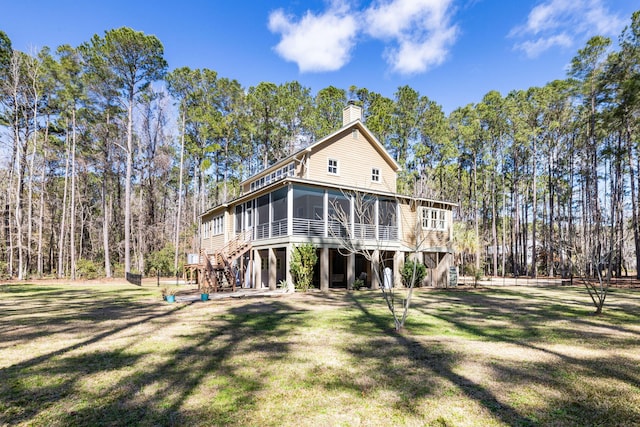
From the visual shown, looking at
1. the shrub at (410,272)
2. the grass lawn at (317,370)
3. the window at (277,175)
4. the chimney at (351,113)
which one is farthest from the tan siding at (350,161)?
the grass lawn at (317,370)

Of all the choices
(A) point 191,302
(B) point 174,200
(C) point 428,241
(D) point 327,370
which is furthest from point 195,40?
(B) point 174,200

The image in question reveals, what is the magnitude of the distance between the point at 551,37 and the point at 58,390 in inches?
878

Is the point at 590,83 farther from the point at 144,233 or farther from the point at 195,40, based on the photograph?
the point at 144,233

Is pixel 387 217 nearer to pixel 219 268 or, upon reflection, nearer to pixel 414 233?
pixel 414 233

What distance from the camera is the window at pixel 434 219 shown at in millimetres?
21406

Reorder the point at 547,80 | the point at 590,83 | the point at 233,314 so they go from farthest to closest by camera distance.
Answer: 1. the point at 547,80
2. the point at 590,83
3. the point at 233,314

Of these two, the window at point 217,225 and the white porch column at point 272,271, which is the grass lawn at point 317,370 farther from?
the window at point 217,225

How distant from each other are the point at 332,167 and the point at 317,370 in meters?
16.6

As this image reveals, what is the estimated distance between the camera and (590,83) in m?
26.1

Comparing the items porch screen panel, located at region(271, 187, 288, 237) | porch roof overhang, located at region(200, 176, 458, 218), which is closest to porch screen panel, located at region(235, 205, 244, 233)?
porch roof overhang, located at region(200, 176, 458, 218)

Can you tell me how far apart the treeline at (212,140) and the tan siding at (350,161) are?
5708 mm

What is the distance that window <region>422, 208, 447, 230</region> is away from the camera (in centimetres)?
2141

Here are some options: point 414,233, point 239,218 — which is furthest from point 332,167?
point 239,218

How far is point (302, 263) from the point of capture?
54.2ft
